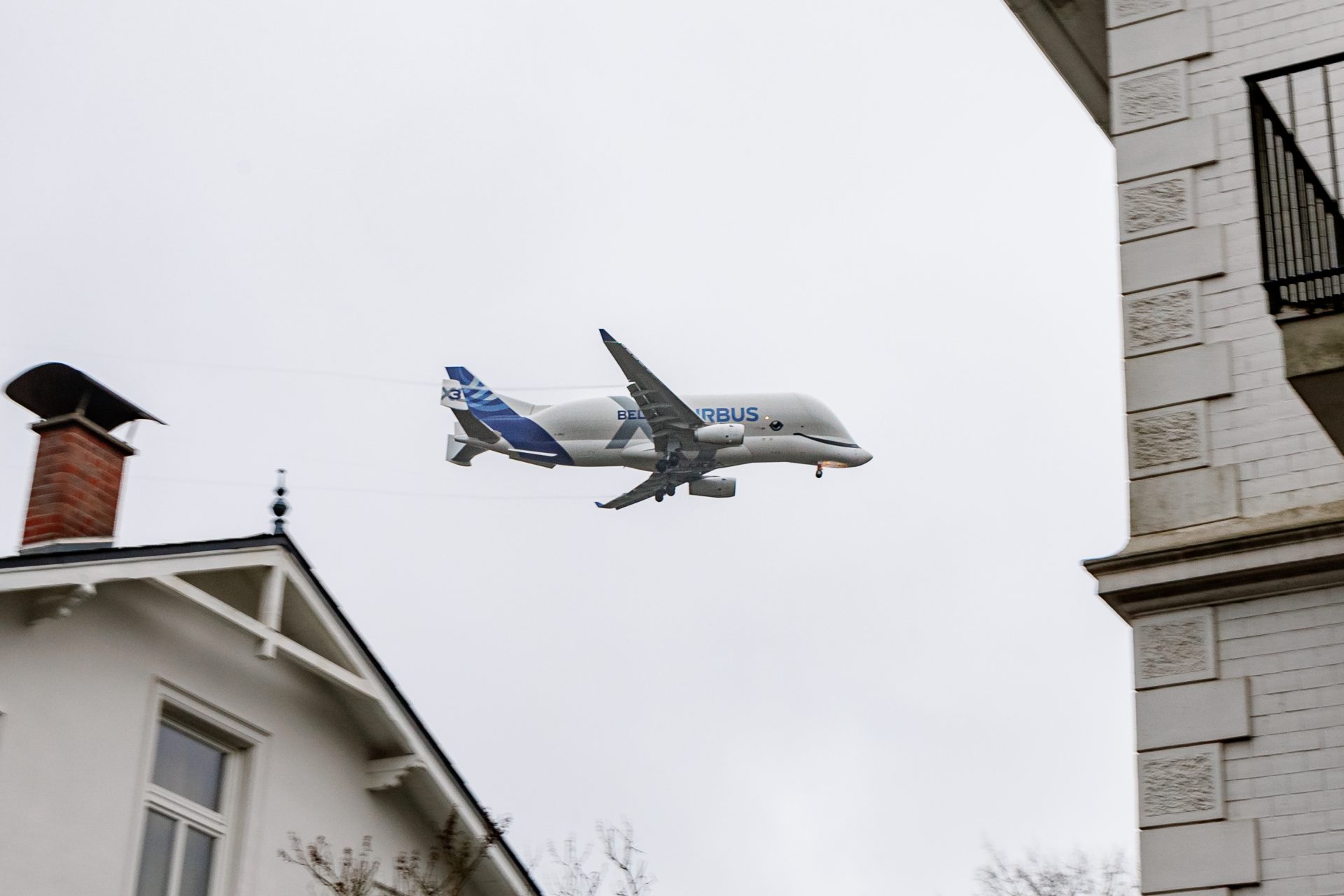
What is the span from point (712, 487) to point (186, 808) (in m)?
34.9

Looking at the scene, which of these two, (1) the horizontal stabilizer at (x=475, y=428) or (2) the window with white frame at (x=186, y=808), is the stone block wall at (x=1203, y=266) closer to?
(2) the window with white frame at (x=186, y=808)

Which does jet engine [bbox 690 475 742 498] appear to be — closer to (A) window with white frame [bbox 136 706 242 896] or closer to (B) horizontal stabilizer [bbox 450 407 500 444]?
(B) horizontal stabilizer [bbox 450 407 500 444]

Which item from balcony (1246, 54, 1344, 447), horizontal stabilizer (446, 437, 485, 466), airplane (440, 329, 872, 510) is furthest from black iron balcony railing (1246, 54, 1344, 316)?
horizontal stabilizer (446, 437, 485, 466)

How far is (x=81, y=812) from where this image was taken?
1126 cm

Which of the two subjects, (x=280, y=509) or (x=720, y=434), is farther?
(x=720, y=434)

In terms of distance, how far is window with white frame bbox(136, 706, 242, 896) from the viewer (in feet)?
38.9

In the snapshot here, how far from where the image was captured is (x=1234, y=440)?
393 inches

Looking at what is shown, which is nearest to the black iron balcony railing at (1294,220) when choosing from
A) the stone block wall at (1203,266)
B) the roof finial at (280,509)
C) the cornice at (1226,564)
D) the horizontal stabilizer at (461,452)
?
the stone block wall at (1203,266)

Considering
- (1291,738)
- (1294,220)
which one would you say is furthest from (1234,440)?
(1291,738)

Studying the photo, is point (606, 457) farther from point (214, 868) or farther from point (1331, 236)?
point (1331, 236)

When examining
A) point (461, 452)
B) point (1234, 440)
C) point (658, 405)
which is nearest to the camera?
point (1234, 440)

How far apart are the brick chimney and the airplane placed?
29.4 metres

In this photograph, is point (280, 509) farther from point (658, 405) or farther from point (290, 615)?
point (658, 405)

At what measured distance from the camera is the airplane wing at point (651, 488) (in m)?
45.8
